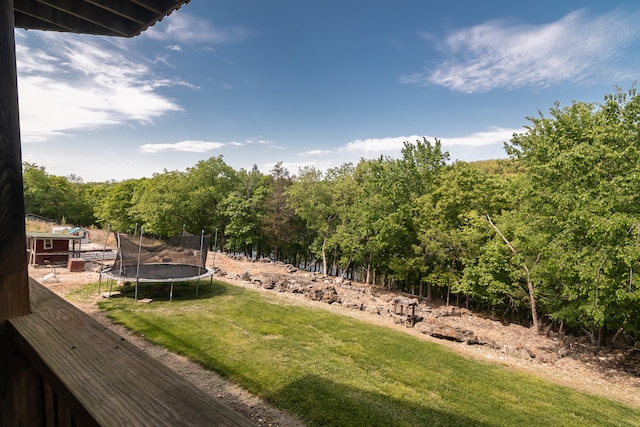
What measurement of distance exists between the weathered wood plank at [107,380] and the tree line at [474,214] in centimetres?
137

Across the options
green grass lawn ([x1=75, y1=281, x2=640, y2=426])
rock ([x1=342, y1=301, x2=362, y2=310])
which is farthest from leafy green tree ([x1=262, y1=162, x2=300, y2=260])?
green grass lawn ([x1=75, y1=281, x2=640, y2=426])

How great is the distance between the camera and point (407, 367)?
26.2 ft

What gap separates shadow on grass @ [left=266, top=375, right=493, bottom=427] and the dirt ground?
0.35m

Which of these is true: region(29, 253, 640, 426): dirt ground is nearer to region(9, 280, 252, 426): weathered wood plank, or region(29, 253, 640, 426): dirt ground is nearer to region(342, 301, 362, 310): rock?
region(342, 301, 362, 310): rock

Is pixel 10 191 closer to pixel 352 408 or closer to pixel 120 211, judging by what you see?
pixel 352 408

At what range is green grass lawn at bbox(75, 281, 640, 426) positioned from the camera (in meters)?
5.88

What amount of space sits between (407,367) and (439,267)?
518 inches

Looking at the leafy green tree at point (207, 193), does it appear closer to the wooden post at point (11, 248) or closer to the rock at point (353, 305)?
the rock at point (353, 305)

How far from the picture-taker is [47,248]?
15805 mm

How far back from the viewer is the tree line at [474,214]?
920 cm

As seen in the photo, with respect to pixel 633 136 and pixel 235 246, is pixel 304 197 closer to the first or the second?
pixel 235 246

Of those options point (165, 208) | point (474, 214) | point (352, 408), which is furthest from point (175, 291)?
point (165, 208)

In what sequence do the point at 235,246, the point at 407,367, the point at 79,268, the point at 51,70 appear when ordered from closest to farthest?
the point at 51,70 < the point at 407,367 < the point at 79,268 < the point at 235,246

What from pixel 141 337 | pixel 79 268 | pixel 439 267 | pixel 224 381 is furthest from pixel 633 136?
pixel 79 268
